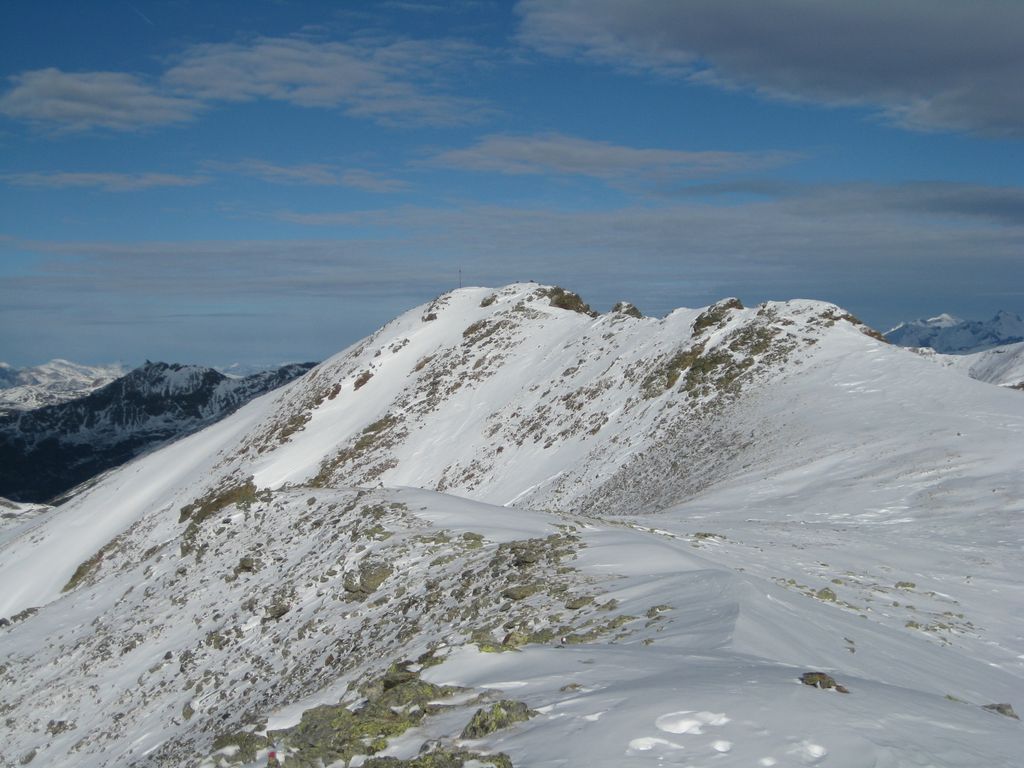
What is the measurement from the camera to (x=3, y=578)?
5534 centimetres

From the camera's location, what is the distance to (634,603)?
37.2ft

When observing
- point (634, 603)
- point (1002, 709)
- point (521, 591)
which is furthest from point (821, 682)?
point (521, 591)

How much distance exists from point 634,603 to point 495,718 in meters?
4.83

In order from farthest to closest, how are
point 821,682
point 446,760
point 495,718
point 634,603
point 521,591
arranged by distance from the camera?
point 521,591
point 634,603
point 821,682
point 495,718
point 446,760

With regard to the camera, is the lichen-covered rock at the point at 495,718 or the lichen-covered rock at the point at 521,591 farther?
the lichen-covered rock at the point at 521,591

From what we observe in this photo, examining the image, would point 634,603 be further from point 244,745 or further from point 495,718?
point 244,745

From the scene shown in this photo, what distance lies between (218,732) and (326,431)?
51.1m

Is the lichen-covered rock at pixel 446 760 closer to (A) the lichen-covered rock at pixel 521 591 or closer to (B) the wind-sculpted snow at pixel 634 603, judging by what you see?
(B) the wind-sculpted snow at pixel 634 603

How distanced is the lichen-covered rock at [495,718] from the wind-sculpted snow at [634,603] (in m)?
0.03

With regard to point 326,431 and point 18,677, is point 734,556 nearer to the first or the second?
point 18,677

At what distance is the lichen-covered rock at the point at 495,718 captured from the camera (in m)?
6.86

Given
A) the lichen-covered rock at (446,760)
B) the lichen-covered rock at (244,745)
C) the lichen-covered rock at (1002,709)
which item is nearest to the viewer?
the lichen-covered rock at (446,760)

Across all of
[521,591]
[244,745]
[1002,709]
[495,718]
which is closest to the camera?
[495,718]

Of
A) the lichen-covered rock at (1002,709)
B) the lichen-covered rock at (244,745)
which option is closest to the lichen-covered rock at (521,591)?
the lichen-covered rock at (244,745)
